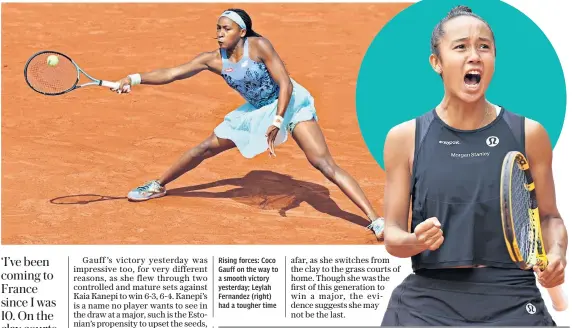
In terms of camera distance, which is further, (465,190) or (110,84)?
(110,84)

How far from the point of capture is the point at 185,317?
8.02 meters

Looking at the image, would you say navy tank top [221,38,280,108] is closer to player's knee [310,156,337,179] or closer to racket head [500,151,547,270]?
player's knee [310,156,337,179]

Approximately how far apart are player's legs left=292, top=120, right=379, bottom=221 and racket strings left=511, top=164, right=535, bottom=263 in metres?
4.37

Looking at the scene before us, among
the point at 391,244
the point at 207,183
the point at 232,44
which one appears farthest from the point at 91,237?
the point at 391,244

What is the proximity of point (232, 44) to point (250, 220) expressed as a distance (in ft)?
4.69

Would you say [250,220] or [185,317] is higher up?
[250,220]

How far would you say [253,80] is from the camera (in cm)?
899

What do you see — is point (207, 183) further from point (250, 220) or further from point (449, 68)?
point (449, 68)

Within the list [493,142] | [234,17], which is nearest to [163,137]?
[234,17]

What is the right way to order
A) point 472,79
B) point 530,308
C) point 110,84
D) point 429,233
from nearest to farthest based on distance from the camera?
point 429,233 < point 530,308 < point 472,79 < point 110,84

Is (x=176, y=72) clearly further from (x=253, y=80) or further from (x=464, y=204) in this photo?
(x=464, y=204)

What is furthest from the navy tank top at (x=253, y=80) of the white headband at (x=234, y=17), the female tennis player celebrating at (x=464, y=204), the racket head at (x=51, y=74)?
the female tennis player celebrating at (x=464, y=204)

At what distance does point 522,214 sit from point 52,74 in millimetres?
5486

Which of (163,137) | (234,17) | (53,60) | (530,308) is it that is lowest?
(530,308)
